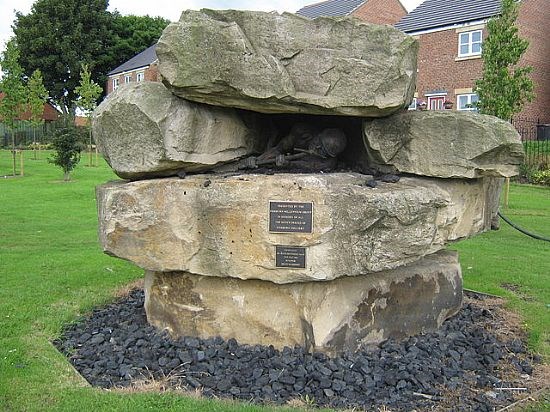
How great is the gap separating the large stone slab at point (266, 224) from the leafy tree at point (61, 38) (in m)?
38.8

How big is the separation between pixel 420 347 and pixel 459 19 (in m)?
20.5

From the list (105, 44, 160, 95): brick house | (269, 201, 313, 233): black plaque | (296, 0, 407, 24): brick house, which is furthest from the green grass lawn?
(105, 44, 160, 95): brick house

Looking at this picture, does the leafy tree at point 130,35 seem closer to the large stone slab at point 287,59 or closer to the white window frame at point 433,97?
the white window frame at point 433,97

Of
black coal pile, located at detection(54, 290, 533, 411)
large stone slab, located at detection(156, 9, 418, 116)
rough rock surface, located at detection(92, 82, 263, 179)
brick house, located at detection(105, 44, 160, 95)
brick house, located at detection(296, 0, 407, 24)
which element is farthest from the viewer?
brick house, located at detection(105, 44, 160, 95)

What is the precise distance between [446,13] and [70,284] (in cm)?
2127

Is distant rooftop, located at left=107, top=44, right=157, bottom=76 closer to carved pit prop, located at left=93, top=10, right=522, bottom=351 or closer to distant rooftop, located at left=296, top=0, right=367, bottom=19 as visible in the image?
distant rooftop, located at left=296, top=0, right=367, bottom=19

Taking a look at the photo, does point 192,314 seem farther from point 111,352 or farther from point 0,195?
point 0,195

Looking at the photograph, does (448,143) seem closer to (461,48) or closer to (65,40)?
(461,48)

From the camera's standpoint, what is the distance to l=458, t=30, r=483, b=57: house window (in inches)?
862

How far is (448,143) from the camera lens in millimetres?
4242

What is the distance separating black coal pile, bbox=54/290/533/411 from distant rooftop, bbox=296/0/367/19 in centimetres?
2508

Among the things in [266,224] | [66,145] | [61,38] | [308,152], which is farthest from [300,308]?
[61,38]

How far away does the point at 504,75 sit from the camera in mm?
12594

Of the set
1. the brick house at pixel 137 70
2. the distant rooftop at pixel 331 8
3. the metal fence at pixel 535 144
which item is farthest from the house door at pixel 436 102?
the brick house at pixel 137 70
